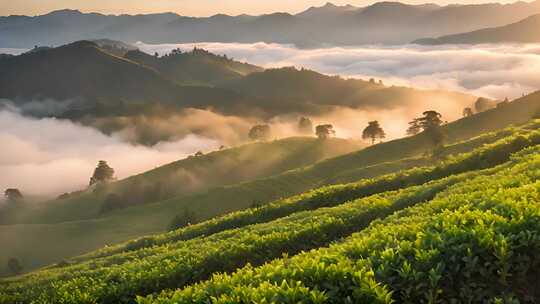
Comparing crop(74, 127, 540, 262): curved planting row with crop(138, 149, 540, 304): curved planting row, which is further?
crop(74, 127, 540, 262): curved planting row

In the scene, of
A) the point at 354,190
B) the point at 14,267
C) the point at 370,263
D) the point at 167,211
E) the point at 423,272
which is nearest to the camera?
the point at 423,272

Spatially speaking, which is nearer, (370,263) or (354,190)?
(370,263)

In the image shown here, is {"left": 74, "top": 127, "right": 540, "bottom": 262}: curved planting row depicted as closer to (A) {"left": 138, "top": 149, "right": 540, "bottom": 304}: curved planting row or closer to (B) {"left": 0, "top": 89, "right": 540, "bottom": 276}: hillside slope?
(A) {"left": 138, "top": 149, "right": 540, "bottom": 304}: curved planting row

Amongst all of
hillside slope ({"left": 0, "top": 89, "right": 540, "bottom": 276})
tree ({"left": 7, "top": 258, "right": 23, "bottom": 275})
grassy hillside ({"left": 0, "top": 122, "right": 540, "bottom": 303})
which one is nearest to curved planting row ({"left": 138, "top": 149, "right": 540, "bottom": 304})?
grassy hillside ({"left": 0, "top": 122, "right": 540, "bottom": 303})

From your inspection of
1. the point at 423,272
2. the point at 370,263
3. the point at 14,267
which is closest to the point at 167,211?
the point at 14,267

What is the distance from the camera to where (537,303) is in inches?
476

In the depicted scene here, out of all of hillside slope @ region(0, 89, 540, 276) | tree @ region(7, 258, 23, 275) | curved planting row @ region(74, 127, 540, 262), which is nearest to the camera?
curved planting row @ region(74, 127, 540, 262)

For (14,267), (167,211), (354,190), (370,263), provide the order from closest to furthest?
(370,263) → (354,190) → (14,267) → (167,211)

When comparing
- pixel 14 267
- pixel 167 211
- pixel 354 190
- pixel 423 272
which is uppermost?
pixel 423 272

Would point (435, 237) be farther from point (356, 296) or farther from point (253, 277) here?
point (253, 277)

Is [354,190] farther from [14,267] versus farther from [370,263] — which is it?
[14,267]

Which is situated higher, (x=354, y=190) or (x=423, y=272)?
(x=423, y=272)

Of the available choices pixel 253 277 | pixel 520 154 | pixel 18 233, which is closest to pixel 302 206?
pixel 520 154

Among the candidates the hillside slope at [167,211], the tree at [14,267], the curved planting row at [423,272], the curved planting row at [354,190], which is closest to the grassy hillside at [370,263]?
the curved planting row at [423,272]
